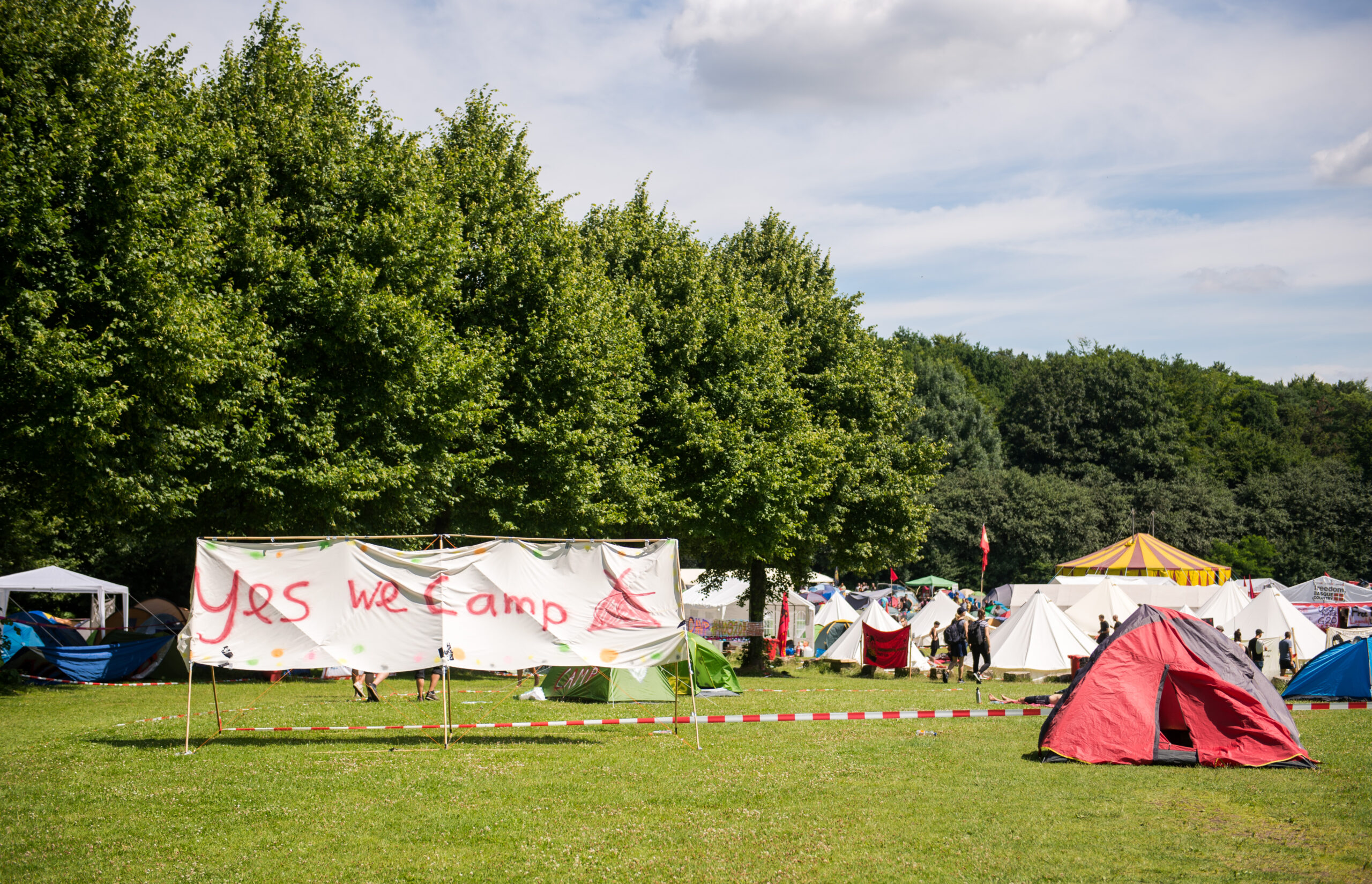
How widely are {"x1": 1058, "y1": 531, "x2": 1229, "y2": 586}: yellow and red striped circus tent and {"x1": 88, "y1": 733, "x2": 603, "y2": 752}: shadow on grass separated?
149 ft

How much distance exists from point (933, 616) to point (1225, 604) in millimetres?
11421

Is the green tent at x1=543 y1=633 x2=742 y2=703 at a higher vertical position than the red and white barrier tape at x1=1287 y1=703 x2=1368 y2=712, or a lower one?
higher

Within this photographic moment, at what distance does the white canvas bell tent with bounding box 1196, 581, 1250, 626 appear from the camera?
38.2 meters

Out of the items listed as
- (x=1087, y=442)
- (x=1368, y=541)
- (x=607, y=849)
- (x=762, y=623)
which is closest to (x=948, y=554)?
(x=1087, y=442)

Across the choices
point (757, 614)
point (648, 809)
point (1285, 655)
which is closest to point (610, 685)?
point (648, 809)

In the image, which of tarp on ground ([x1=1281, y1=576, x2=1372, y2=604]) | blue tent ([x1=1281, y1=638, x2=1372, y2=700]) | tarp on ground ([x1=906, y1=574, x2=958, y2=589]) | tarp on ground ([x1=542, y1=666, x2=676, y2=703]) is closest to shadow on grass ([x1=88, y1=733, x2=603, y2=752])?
tarp on ground ([x1=542, y1=666, x2=676, y2=703])

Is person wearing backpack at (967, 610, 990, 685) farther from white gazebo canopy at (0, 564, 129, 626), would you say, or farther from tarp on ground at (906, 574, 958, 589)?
tarp on ground at (906, 574, 958, 589)

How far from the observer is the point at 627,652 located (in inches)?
550

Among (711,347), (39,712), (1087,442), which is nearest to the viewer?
(39,712)

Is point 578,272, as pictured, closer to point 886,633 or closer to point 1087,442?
point 886,633

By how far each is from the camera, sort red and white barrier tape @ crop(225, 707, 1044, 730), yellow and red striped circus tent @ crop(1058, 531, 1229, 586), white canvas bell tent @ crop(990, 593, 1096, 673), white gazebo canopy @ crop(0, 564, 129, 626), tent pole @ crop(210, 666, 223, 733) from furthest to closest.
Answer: yellow and red striped circus tent @ crop(1058, 531, 1229, 586) → white gazebo canopy @ crop(0, 564, 129, 626) → white canvas bell tent @ crop(990, 593, 1096, 673) → red and white barrier tape @ crop(225, 707, 1044, 730) → tent pole @ crop(210, 666, 223, 733)

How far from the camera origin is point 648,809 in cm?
989

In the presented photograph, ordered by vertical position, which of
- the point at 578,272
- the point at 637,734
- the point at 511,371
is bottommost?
the point at 637,734

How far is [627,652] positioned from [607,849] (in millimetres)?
5510
